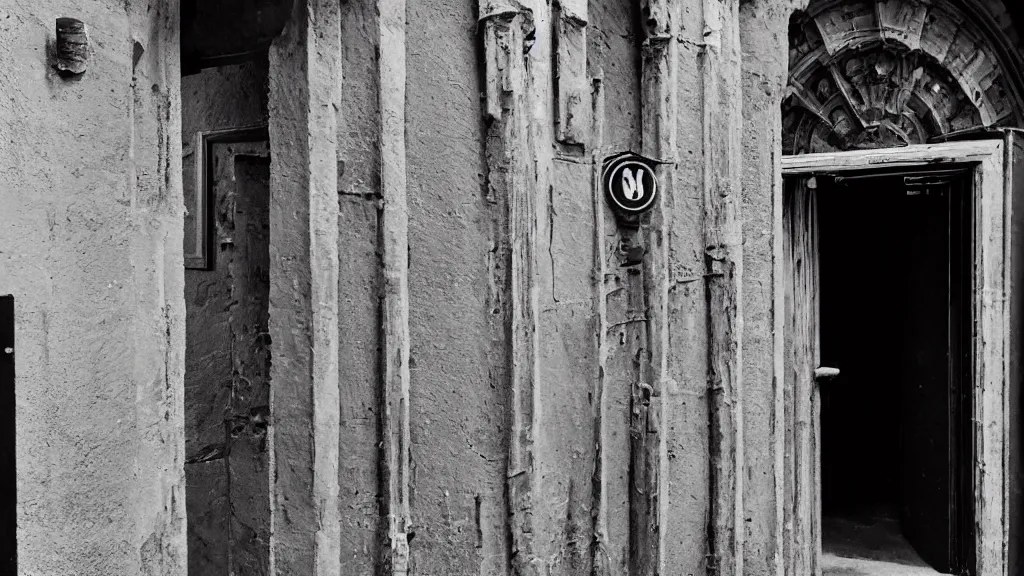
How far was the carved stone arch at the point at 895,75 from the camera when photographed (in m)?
4.46

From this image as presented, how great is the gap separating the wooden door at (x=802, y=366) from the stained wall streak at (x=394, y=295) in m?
2.67

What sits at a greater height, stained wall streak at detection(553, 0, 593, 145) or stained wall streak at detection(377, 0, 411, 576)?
stained wall streak at detection(553, 0, 593, 145)

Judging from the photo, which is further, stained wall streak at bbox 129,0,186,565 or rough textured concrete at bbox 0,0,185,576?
stained wall streak at bbox 129,0,186,565

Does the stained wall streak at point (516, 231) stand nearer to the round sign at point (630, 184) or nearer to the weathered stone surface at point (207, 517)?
the round sign at point (630, 184)

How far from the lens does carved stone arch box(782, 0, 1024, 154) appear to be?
4.46 meters

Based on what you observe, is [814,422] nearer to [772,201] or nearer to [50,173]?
[772,201]

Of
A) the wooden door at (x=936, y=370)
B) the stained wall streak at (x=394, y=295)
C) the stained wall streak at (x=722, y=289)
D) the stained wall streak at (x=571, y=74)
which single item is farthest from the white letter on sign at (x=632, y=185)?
the wooden door at (x=936, y=370)

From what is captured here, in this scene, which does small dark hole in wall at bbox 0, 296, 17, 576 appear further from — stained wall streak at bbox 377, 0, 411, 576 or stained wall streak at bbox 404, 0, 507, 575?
stained wall streak at bbox 404, 0, 507, 575

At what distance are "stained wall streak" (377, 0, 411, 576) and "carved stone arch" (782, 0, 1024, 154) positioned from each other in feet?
9.36

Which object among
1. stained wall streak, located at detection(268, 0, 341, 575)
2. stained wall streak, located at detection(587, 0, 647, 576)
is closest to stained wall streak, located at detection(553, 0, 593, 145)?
stained wall streak, located at detection(587, 0, 647, 576)

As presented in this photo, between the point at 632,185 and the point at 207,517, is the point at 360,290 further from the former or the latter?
the point at 632,185

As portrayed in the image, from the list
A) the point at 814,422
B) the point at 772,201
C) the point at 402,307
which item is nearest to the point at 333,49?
the point at 402,307

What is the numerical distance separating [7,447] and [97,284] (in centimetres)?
40

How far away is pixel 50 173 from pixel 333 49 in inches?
37.2
